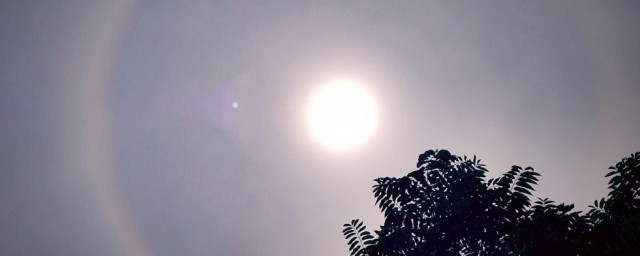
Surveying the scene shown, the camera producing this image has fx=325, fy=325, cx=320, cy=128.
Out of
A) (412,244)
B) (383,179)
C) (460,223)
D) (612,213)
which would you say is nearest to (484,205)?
(460,223)

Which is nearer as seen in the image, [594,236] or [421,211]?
[594,236]

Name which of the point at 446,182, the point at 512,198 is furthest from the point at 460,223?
the point at 512,198

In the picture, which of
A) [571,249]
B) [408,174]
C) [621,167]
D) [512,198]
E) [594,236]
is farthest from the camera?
[621,167]

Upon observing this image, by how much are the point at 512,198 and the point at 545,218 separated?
65 centimetres

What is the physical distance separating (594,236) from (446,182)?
288 cm

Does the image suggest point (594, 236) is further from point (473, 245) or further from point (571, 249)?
point (473, 245)

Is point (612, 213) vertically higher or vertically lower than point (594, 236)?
higher

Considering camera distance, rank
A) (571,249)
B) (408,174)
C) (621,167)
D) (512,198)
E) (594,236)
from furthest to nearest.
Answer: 1. (621,167)
2. (408,174)
3. (512,198)
4. (594,236)
5. (571,249)

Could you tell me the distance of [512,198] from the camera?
6.76m

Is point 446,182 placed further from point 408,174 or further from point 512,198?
point 512,198

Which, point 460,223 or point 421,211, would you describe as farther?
point 421,211

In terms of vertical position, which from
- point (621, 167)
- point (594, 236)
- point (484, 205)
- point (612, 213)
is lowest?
point (594, 236)

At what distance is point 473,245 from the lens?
257 inches

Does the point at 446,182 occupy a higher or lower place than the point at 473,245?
higher
